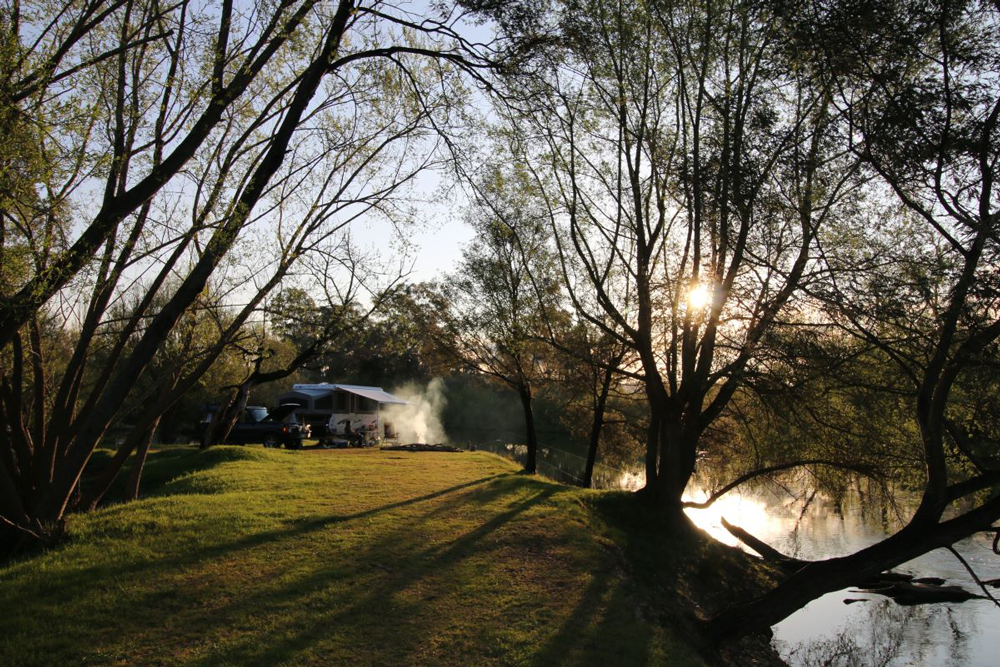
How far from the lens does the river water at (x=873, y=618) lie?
11695 millimetres

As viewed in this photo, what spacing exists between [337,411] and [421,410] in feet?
88.1

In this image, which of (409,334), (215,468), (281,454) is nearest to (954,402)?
(409,334)

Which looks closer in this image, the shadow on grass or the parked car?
the shadow on grass

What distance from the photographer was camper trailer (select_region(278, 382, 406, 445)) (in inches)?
1299

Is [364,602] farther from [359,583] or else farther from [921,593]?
[921,593]

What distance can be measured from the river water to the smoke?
32280mm

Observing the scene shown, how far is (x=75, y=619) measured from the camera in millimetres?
6289

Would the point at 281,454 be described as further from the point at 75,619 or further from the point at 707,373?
the point at 75,619

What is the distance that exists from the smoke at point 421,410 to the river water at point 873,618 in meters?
32.3

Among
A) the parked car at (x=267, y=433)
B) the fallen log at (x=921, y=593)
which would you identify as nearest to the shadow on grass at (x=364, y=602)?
the fallen log at (x=921, y=593)

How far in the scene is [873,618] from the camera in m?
14.1


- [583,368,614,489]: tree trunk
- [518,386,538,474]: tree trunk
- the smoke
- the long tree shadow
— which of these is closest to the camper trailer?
Result: [518,386,538,474]: tree trunk

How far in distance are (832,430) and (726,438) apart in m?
4.13

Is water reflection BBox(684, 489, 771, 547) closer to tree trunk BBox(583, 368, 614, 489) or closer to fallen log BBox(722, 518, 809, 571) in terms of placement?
tree trunk BBox(583, 368, 614, 489)
